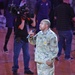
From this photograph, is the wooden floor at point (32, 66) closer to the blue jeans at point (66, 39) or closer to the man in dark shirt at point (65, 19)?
the blue jeans at point (66, 39)

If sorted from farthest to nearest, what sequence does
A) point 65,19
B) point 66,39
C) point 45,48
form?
point 66,39 → point 65,19 → point 45,48

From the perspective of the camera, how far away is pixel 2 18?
15281 mm

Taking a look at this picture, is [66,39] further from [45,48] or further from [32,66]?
[45,48]

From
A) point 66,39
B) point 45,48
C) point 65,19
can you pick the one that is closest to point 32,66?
point 66,39

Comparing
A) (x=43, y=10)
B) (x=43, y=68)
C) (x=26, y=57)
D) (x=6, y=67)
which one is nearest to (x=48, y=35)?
(x=43, y=68)

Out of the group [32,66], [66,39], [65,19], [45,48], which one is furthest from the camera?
[66,39]

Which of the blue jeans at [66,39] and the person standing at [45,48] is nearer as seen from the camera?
the person standing at [45,48]

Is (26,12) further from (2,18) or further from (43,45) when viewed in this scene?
(2,18)

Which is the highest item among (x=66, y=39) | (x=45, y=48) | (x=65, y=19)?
(x=65, y=19)

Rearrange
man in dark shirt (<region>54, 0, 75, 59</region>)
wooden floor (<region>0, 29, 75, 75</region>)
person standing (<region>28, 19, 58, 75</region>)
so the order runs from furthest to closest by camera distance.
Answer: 1. man in dark shirt (<region>54, 0, 75, 59</region>)
2. wooden floor (<region>0, 29, 75, 75</region>)
3. person standing (<region>28, 19, 58, 75</region>)

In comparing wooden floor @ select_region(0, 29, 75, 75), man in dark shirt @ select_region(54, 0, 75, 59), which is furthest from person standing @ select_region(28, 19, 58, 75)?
man in dark shirt @ select_region(54, 0, 75, 59)

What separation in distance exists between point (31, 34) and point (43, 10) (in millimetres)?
5136

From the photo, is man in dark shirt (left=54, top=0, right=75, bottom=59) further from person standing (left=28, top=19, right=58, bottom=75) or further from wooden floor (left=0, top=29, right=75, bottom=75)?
person standing (left=28, top=19, right=58, bottom=75)

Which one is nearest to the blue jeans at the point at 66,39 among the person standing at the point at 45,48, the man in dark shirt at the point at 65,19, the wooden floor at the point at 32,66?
the man in dark shirt at the point at 65,19
